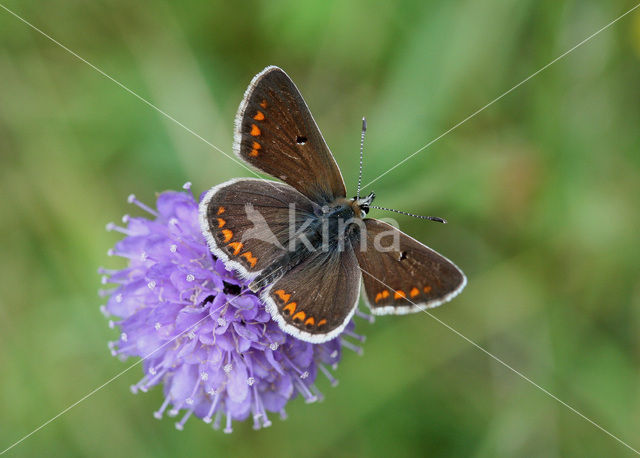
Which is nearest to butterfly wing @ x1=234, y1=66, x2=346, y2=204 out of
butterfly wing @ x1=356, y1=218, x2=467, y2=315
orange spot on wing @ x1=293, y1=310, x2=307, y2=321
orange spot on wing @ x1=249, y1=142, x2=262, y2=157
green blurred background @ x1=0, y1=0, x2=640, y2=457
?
orange spot on wing @ x1=249, y1=142, x2=262, y2=157

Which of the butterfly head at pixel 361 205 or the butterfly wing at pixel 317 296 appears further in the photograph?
the butterfly head at pixel 361 205

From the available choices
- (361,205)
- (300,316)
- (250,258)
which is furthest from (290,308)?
(361,205)

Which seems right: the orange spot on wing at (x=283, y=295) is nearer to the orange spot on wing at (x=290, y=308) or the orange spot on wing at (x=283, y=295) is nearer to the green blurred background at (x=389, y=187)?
the orange spot on wing at (x=290, y=308)

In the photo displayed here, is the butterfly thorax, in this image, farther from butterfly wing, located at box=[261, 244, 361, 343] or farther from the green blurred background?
the green blurred background

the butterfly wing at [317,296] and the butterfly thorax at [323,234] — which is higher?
the butterfly thorax at [323,234]

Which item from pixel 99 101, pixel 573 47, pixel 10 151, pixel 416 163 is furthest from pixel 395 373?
pixel 10 151

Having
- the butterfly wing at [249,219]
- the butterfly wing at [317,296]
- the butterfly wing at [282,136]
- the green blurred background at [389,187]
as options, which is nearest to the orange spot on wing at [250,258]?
the butterfly wing at [249,219]

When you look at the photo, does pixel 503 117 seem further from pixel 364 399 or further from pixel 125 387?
pixel 125 387
